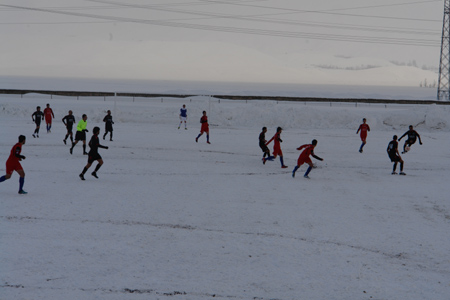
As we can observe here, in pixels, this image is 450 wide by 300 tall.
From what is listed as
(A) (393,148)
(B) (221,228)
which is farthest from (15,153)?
(A) (393,148)

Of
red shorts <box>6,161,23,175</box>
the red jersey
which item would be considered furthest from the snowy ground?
the red jersey

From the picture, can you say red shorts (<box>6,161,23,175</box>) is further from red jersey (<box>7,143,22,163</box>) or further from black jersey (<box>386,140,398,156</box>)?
black jersey (<box>386,140,398,156</box>)

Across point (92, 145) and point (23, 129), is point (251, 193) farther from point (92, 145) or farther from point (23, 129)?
point (23, 129)

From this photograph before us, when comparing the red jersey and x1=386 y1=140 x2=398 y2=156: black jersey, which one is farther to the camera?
x1=386 y1=140 x2=398 y2=156: black jersey

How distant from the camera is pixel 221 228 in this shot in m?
11.4

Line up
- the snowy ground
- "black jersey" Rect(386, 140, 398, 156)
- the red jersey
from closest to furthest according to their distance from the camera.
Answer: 1. the snowy ground
2. the red jersey
3. "black jersey" Rect(386, 140, 398, 156)

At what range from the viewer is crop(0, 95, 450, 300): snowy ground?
8.24m

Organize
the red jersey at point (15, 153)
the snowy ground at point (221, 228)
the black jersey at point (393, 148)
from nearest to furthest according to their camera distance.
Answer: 1. the snowy ground at point (221, 228)
2. the red jersey at point (15, 153)
3. the black jersey at point (393, 148)

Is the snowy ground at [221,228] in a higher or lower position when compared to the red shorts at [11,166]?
lower

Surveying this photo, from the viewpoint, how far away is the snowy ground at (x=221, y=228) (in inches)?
324

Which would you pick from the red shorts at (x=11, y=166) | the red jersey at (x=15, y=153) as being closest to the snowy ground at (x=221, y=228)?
the red shorts at (x=11, y=166)

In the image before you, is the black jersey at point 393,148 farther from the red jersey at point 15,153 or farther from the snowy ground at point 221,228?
the red jersey at point 15,153

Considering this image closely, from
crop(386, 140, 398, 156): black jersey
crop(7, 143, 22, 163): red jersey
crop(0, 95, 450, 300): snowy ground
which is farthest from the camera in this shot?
crop(386, 140, 398, 156): black jersey

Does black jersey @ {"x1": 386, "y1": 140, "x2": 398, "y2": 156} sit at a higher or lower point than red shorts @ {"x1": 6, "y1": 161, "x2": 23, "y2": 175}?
higher
